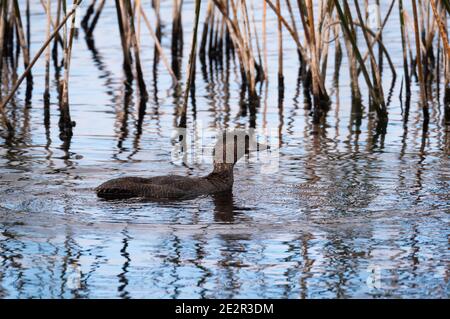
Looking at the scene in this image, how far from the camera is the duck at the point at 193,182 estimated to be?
9289 millimetres

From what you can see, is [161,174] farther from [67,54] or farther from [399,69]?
[399,69]

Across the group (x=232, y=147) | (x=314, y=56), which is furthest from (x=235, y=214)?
(x=314, y=56)

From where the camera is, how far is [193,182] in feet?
32.2

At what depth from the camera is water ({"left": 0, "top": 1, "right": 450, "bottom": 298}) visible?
6.92 metres

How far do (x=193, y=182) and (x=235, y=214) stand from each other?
1.02 meters

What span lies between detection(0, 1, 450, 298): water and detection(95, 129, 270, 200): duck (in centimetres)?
15

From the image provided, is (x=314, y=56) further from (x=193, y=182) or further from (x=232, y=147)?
(x=193, y=182)

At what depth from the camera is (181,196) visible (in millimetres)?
9516

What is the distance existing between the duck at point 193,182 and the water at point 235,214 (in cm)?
15

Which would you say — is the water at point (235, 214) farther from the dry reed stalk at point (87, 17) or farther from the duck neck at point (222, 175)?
the dry reed stalk at point (87, 17)

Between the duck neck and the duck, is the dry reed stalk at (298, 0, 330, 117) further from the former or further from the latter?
the duck neck

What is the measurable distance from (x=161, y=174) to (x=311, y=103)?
4.73 metres

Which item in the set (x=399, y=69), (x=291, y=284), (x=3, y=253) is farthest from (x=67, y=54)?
(x=399, y=69)

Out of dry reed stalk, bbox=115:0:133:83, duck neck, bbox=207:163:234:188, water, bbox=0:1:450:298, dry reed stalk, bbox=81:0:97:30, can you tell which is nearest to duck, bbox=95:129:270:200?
duck neck, bbox=207:163:234:188
